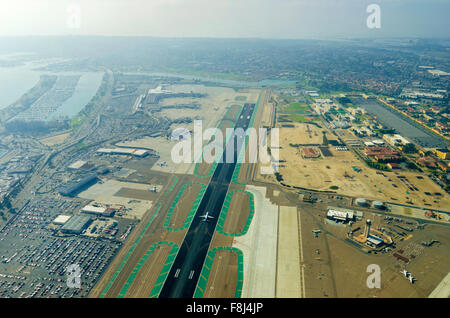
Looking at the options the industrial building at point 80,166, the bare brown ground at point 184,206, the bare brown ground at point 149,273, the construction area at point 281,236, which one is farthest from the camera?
the industrial building at point 80,166

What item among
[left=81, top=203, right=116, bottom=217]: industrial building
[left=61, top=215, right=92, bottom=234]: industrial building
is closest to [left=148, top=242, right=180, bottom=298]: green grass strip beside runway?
[left=81, top=203, right=116, bottom=217]: industrial building

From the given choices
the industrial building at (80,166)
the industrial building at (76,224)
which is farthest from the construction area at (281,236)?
the industrial building at (80,166)

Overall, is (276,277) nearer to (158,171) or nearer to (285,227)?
(285,227)

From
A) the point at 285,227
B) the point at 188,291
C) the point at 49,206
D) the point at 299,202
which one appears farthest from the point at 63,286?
the point at 299,202

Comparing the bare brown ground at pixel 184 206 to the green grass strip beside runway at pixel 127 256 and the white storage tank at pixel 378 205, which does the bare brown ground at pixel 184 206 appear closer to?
the green grass strip beside runway at pixel 127 256

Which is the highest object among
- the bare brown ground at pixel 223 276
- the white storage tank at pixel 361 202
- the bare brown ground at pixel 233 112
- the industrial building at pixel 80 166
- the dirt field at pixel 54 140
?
the bare brown ground at pixel 233 112

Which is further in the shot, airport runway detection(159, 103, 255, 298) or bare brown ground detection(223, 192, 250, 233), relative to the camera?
bare brown ground detection(223, 192, 250, 233)

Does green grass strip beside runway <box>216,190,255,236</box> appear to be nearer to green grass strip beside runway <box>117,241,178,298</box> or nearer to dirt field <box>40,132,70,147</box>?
green grass strip beside runway <box>117,241,178,298</box>
